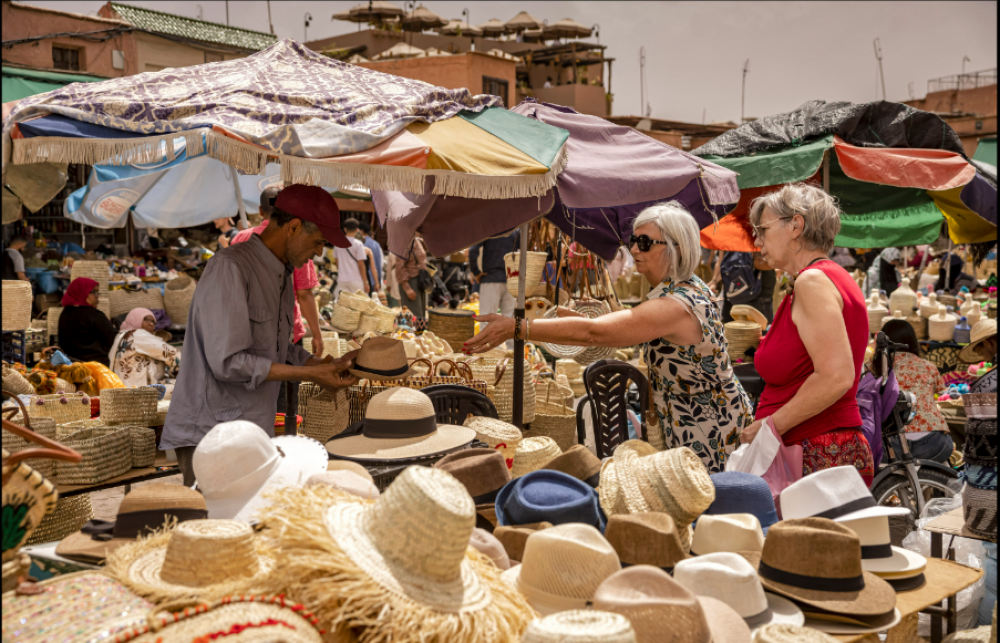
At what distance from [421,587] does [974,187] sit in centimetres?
519

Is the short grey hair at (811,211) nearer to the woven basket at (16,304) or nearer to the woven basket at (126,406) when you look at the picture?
the woven basket at (126,406)

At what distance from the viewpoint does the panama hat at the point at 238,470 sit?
83.6 inches

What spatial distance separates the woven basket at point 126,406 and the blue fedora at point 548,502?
253cm

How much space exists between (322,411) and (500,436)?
1562 millimetres

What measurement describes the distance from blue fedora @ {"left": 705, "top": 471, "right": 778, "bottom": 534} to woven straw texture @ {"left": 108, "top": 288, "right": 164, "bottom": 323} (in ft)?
27.7


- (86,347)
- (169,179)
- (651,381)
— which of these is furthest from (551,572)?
(169,179)

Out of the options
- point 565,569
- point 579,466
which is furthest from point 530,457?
point 565,569

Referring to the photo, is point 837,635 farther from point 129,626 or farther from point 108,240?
point 108,240

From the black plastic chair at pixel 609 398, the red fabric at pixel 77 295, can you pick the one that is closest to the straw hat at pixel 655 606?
the black plastic chair at pixel 609 398

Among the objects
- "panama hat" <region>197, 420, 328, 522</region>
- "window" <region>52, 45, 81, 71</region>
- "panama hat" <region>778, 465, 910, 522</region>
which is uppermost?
"window" <region>52, 45, 81, 71</region>

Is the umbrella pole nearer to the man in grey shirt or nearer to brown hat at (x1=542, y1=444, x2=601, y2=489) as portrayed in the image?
the man in grey shirt

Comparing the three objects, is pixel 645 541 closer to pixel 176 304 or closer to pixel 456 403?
pixel 456 403

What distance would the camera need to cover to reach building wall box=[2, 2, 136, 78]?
15555 millimetres

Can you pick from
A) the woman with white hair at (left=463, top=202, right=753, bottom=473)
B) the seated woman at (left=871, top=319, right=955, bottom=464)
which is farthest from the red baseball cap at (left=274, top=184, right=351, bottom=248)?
the seated woman at (left=871, top=319, right=955, bottom=464)
